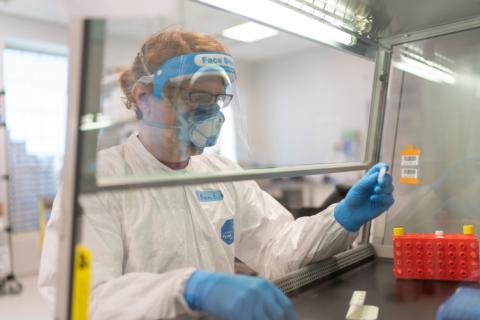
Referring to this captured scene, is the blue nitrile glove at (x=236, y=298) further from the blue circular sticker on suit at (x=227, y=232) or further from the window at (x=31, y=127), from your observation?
the window at (x=31, y=127)

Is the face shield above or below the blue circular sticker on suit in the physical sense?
above

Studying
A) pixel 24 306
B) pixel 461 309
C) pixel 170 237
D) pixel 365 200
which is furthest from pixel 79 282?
pixel 24 306

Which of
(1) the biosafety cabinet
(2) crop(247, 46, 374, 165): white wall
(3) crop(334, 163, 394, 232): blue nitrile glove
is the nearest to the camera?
(1) the biosafety cabinet

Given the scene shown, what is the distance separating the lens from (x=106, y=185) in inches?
23.0

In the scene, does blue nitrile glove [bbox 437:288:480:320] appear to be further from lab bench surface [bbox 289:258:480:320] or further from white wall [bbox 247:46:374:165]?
white wall [bbox 247:46:374:165]

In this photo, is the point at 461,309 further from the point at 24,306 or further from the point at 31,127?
the point at 31,127

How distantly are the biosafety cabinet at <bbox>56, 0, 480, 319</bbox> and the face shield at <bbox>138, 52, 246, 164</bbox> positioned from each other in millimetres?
83

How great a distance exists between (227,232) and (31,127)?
3.56 metres

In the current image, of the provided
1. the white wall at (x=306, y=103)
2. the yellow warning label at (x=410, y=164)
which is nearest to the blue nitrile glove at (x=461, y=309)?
the yellow warning label at (x=410, y=164)

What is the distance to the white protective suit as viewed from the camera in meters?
0.74

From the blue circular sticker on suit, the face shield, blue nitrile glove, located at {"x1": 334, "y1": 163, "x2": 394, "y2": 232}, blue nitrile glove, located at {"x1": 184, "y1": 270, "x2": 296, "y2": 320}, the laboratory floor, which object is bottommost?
the laboratory floor

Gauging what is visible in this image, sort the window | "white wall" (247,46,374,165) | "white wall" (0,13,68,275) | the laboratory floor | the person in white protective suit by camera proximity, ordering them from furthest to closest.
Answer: "white wall" (247,46,374,165), the window, "white wall" (0,13,68,275), the laboratory floor, the person in white protective suit

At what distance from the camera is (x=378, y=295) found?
3.20 feet

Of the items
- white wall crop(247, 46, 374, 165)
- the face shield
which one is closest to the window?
white wall crop(247, 46, 374, 165)
